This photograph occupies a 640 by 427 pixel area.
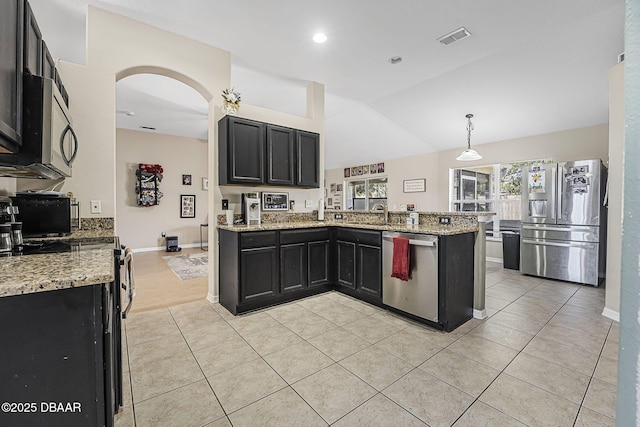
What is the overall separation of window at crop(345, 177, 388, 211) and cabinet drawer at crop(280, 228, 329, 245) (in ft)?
14.5

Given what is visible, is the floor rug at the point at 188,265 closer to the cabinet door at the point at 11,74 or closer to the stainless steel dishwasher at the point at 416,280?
the stainless steel dishwasher at the point at 416,280

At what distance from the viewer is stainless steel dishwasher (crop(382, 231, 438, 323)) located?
2.68 m

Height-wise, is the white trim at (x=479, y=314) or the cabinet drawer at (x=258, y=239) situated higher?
the cabinet drawer at (x=258, y=239)

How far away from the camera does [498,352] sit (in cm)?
230

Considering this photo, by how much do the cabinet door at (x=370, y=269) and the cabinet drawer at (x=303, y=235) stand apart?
52cm

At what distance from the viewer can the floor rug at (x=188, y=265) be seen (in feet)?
15.4

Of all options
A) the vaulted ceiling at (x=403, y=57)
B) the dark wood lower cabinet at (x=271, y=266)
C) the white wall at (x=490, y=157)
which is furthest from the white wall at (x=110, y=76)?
the white wall at (x=490, y=157)

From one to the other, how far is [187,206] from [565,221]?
314 inches

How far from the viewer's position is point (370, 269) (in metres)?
3.32

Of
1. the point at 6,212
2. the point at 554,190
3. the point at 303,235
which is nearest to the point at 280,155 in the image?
the point at 303,235

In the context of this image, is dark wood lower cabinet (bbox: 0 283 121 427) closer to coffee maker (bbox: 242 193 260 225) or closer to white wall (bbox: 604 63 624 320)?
coffee maker (bbox: 242 193 260 225)

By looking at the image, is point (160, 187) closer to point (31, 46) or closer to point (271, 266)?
point (271, 266)

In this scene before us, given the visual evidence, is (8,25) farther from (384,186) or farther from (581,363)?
(384,186)

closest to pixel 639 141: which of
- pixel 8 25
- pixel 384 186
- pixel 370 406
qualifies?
pixel 370 406
